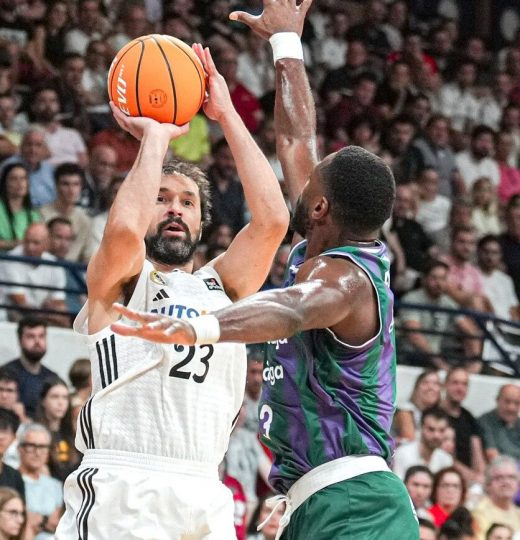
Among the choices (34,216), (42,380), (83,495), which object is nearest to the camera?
(83,495)

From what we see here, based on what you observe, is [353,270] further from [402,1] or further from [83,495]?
[402,1]

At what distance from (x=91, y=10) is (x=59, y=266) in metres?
3.56

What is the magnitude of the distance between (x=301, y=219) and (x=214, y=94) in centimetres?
102

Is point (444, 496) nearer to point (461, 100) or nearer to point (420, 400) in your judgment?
point (420, 400)

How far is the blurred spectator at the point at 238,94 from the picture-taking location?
493 inches

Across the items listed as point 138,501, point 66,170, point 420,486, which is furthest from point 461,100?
point 138,501

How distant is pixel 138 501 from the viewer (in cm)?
489

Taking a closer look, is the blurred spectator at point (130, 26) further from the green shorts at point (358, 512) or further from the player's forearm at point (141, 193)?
the green shorts at point (358, 512)

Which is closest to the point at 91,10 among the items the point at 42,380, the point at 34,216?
the point at 34,216

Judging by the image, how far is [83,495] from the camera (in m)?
4.95

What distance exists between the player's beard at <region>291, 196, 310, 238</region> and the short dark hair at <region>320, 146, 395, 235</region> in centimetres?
15

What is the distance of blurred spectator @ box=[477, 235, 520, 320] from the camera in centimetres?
1256

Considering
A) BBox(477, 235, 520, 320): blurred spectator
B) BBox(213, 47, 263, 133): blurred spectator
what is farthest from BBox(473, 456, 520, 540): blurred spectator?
BBox(213, 47, 263, 133): blurred spectator

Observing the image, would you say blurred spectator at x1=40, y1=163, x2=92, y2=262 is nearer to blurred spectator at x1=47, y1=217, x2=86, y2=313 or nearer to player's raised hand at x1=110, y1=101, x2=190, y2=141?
blurred spectator at x1=47, y1=217, x2=86, y2=313
